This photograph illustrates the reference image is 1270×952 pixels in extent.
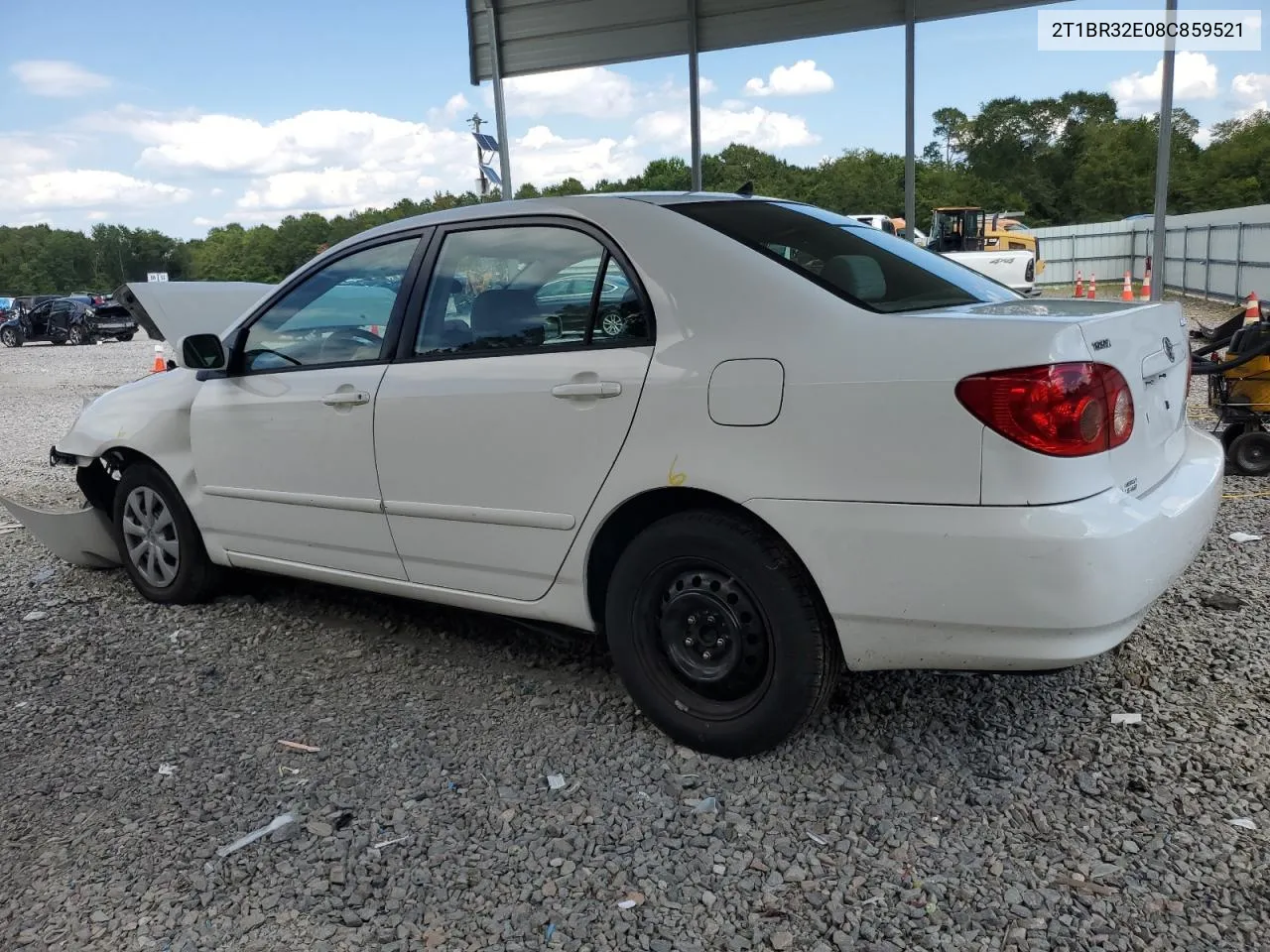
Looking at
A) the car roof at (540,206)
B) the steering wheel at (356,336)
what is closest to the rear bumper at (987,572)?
the car roof at (540,206)

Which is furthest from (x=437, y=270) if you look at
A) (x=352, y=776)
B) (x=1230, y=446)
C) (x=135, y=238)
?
(x=135, y=238)

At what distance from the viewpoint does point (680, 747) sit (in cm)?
316

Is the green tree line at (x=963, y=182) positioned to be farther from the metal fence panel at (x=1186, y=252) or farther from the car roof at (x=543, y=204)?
the car roof at (x=543, y=204)

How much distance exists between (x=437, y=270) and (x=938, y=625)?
212 cm

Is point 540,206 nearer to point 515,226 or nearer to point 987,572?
point 515,226

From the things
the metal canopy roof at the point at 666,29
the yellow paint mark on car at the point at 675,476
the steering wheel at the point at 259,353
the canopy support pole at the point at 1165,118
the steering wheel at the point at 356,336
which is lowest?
the yellow paint mark on car at the point at 675,476

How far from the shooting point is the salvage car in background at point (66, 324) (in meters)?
30.9

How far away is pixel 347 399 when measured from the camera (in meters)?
3.68

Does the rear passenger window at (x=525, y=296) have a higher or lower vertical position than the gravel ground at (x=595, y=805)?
higher

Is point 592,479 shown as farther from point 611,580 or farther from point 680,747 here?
point 680,747

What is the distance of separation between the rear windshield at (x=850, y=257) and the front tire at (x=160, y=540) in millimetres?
2750

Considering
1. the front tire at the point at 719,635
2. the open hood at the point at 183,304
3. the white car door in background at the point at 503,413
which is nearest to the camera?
the front tire at the point at 719,635

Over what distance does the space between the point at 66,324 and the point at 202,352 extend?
31.3 meters

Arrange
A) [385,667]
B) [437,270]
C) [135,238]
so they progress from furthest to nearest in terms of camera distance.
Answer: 1. [135,238]
2. [385,667]
3. [437,270]
